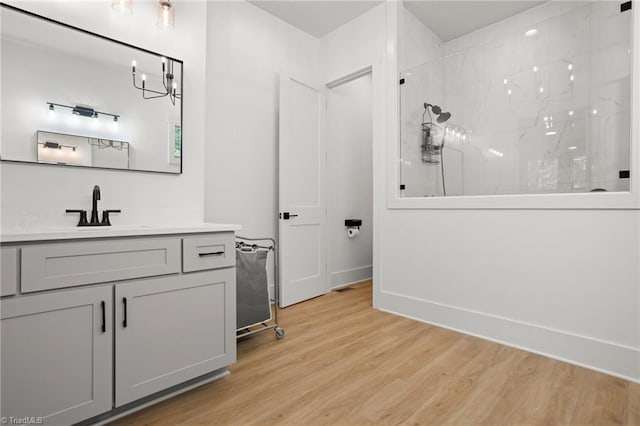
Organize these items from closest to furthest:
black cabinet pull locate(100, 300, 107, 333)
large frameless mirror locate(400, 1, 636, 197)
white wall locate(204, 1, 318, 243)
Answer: black cabinet pull locate(100, 300, 107, 333) < large frameless mirror locate(400, 1, 636, 197) < white wall locate(204, 1, 318, 243)

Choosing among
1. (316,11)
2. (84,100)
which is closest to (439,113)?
(316,11)

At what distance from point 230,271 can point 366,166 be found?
284cm

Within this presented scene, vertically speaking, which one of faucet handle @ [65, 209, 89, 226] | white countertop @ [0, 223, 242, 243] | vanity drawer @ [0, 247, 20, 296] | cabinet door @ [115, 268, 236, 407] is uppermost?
faucet handle @ [65, 209, 89, 226]

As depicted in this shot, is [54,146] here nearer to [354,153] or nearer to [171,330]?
[171,330]

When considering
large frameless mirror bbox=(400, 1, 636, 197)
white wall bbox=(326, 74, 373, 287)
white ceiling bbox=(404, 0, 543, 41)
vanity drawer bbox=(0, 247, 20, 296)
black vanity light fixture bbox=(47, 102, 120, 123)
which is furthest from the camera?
white wall bbox=(326, 74, 373, 287)

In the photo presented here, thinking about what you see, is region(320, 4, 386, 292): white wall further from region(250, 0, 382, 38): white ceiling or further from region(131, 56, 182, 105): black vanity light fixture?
region(131, 56, 182, 105): black vanity light fixture

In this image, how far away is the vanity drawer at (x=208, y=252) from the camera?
5.31 ft

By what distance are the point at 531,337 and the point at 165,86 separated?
9.63 feet

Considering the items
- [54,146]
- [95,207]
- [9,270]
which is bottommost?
[9,270]

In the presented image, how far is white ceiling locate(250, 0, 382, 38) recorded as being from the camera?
301 cm

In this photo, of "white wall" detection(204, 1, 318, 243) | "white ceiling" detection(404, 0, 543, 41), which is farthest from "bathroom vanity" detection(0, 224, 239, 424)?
"white ceiling" detection(404, 0, 543, 41)

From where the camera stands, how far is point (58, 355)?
1251 millimetres

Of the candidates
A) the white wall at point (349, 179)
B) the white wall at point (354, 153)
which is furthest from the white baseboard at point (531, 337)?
the white wall at point (349, 179)

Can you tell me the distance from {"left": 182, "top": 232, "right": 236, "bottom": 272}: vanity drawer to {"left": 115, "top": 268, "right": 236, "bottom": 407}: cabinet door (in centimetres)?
5
